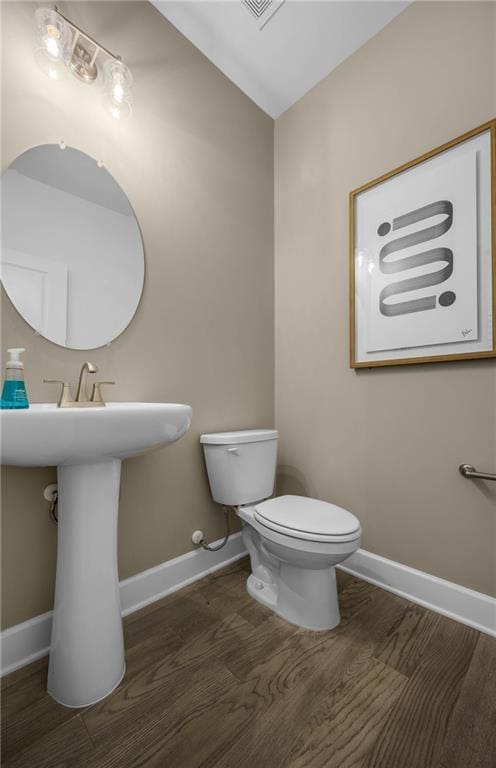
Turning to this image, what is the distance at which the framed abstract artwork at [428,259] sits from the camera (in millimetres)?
1221

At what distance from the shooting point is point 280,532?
118cm

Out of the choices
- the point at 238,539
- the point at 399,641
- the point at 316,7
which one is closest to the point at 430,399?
the point at 399,641

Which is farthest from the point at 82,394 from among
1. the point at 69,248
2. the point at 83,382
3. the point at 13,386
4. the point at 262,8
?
the point at 262,8

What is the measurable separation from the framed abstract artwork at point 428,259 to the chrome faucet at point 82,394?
1106 mm

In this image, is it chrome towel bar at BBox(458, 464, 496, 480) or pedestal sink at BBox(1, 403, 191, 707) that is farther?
chrome towel bar at BBox(458, 464, 496, 480)

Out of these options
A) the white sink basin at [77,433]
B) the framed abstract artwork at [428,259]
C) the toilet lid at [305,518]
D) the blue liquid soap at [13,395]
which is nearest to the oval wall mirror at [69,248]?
the blue liquid soap at [13,395]

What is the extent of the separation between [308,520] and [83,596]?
28.9 inches

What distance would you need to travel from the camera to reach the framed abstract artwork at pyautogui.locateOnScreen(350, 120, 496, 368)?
122cm

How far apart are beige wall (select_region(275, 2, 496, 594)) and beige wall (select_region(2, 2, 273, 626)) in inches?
8.5

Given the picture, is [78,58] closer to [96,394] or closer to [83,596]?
[96,394]

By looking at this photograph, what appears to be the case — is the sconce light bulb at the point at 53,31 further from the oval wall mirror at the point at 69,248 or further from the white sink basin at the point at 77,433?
the white sink basin at the point at 77,433

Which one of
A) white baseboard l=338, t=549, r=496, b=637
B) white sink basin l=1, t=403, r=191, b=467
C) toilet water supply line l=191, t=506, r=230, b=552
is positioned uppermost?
white sink basin l=1, t=403, r=191, b=467

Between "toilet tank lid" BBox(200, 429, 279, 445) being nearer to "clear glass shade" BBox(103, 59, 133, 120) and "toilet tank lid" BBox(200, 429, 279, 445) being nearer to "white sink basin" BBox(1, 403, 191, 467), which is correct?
"white sink basin" BBox(1, 403, 191, 467)

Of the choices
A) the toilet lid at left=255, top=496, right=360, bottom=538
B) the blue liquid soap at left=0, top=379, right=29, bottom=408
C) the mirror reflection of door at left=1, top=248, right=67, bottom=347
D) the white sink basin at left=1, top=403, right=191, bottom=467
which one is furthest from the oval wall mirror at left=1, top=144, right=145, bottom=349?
the toilet lid at left=255, top=496, right=360, bottom=538
